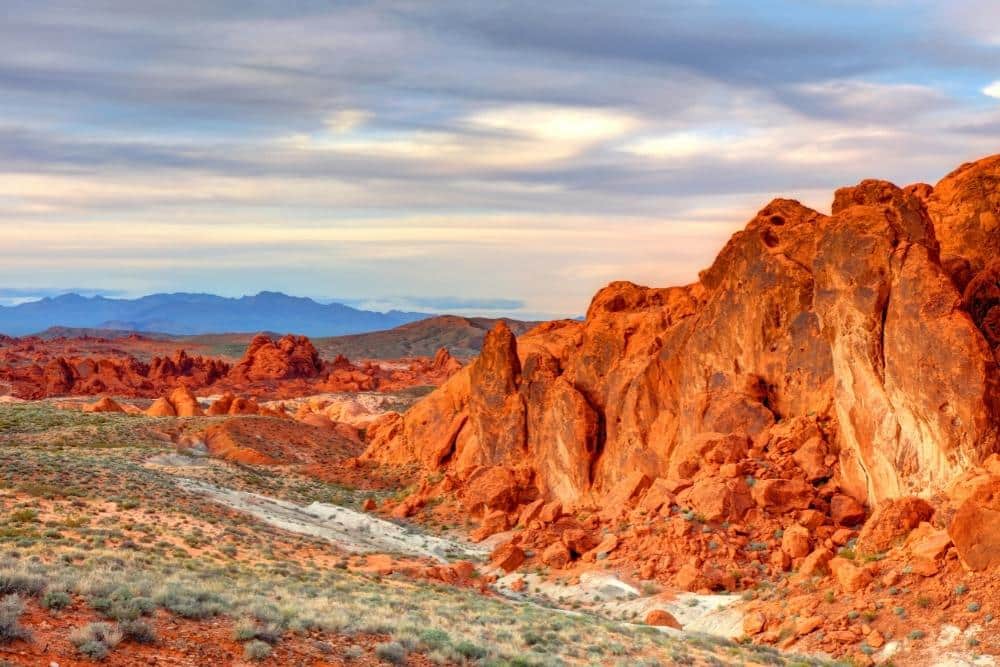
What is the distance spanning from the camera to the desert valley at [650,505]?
18.6m

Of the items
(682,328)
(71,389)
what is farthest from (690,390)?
(71,389)

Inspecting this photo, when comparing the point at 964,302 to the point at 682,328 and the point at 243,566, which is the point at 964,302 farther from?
the point at 243,566

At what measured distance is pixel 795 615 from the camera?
2634cm

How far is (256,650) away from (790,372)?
2580cm

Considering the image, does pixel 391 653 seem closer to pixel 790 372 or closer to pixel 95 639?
pixel 95 639

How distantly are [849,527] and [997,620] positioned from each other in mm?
8537

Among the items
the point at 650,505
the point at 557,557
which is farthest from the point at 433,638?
the point at 650,505

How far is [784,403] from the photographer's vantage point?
36.4 metres

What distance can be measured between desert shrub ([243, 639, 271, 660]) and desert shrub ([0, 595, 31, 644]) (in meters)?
3.03

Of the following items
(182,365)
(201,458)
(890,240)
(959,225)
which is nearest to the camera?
(890,240)

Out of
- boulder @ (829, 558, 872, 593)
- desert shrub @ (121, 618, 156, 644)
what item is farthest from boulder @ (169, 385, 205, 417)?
desert shrub @ (121, 618, 156, 644)

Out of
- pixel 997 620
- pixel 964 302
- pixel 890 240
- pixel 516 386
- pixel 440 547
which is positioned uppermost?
pixel 890 240

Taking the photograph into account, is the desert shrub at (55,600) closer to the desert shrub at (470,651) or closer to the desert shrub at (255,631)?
the desert shrub at (255,631)

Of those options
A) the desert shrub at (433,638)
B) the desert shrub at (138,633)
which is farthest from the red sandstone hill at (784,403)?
the desert shrub at (138,633)
